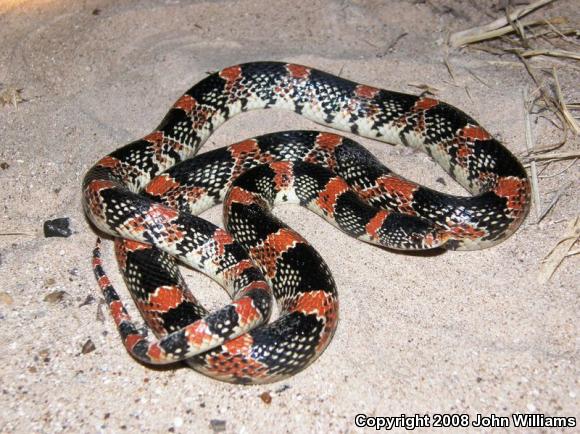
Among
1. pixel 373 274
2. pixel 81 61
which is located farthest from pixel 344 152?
pixel 81 61

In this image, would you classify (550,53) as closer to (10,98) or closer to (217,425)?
(217,425)

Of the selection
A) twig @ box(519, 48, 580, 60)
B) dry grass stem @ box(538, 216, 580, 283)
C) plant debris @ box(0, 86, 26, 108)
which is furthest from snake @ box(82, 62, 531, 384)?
plant debris @ box(0, 86, 26, 108)

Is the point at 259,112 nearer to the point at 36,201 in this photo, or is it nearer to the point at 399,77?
the point at 399,77

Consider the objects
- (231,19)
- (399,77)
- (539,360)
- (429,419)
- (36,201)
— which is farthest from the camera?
(231,19)

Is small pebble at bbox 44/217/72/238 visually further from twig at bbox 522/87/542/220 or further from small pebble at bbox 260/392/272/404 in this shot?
twig at bbox 522/87/542/220

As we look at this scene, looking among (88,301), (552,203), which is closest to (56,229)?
(88,301)
